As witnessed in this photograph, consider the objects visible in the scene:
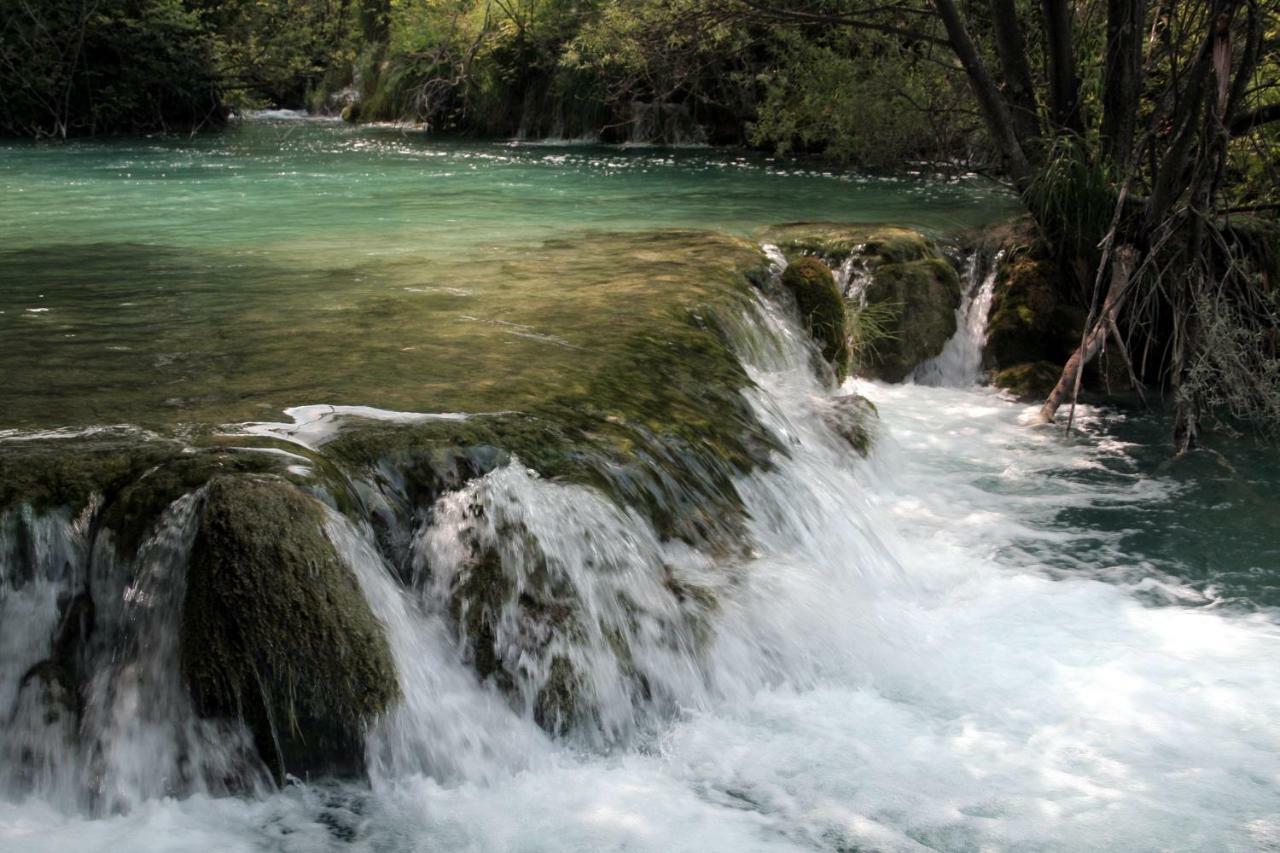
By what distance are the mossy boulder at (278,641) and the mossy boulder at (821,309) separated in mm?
5441

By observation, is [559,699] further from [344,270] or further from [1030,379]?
[1030,379]

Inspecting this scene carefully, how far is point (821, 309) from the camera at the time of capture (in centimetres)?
891

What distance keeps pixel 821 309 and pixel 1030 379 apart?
175 cm

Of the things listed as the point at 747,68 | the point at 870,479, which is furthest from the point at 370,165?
the point at 870,479

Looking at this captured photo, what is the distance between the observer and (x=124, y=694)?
3.83 metres

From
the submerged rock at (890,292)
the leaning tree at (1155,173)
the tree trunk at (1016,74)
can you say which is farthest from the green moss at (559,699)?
the tree trunk at (1016,74)

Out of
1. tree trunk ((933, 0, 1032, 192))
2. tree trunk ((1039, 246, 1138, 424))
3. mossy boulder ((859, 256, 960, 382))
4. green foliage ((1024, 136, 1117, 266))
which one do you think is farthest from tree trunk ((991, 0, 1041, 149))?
tree trunk ((1039, 246, 1138, 424))

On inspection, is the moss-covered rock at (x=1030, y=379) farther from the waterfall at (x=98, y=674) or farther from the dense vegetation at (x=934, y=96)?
the waterfall at (x=98, y=674)

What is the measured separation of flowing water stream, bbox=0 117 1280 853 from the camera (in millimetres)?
3836

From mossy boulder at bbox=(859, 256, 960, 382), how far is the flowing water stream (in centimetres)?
98

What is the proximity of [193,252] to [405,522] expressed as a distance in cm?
560

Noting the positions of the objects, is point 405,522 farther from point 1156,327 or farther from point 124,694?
point 1156,327

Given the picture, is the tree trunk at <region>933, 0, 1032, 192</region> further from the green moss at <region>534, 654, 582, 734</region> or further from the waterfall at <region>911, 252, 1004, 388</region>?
the green moss at <region>534, 654, 582, 734</region>

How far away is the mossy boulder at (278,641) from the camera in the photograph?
3.84 m
